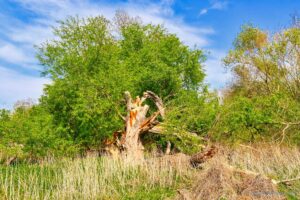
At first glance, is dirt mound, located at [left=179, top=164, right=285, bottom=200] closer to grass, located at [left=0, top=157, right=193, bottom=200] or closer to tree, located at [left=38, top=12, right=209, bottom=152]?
grass, located at [left=0, top=157, right=193, bottom=200]

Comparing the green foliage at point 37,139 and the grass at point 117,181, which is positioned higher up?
the green foliage at point 37,139

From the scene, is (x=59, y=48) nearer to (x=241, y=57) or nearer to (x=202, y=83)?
(x=202, y=83)

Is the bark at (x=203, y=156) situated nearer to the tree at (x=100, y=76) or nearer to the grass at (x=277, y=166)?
the grass at (x=277, y=166)

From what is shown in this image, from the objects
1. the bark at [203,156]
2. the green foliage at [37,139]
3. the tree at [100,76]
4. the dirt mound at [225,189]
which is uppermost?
the tree at [100,76]

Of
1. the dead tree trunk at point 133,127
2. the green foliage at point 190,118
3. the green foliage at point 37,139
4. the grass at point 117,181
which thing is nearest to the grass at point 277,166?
the grass at point 117,181

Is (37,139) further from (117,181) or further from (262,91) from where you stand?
(262,91)

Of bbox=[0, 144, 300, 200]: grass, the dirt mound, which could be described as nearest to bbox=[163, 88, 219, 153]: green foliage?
bbox=[0, 144, 300, 200]: grass

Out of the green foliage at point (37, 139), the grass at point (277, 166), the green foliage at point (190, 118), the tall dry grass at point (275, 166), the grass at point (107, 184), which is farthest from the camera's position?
the green foliage at point (190, 118)

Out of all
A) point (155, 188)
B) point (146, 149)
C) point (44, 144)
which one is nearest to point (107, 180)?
point (155, 188)

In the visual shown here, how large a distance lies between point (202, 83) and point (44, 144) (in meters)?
10.6

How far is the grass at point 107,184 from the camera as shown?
364 inches

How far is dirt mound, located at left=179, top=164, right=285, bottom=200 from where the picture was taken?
8.89 meters

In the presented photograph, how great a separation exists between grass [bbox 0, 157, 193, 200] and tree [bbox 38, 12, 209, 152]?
5.07m

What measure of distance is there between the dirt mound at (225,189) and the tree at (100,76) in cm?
878
